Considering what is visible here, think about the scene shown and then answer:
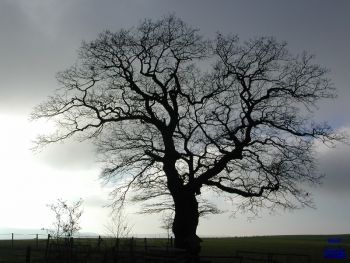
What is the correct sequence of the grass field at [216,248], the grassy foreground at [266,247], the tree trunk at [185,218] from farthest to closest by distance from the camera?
the grassy foreground at [266,247]
the grass field at [216,248]
the tree trunk at [185,218]

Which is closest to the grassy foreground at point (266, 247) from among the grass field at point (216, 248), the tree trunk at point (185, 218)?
the grass field at point (216, 248)

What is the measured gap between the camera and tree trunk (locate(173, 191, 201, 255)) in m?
27.6

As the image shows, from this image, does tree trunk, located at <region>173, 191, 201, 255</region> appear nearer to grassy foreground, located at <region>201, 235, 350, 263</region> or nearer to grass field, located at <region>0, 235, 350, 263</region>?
grass field, located at <region>0, 235, 350, 263</region>

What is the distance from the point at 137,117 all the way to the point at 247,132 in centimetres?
659

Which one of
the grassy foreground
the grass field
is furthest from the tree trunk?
the grassy foreground

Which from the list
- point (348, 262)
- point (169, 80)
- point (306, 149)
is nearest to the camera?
point (306, 149)

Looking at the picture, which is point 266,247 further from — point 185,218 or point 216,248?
point 185,218

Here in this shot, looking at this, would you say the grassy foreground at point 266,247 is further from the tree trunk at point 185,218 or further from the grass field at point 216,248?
the tree trunk at point 185,218

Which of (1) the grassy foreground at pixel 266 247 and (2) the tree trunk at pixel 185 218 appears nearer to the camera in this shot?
(2) the tree trunk at pixel 185 218

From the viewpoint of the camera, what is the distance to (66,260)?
28.0m

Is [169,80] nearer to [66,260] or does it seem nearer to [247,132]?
[247,132]

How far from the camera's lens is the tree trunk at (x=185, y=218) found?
90.6ft

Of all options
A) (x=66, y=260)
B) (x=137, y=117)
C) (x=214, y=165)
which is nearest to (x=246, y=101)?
(x=214, y=165)

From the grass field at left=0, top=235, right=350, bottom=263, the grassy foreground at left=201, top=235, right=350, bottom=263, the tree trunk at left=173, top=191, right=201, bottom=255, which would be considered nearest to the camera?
the tree trunk at left=173, top=191, right=201, bottom=255
